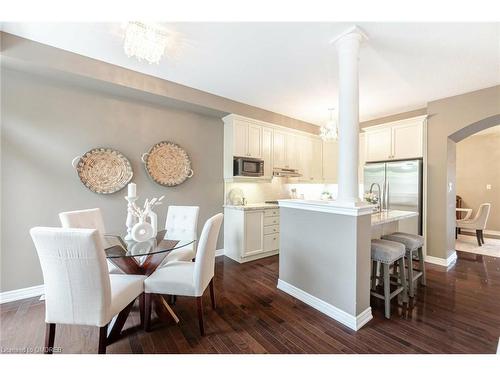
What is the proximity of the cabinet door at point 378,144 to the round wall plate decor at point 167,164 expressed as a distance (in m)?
3.54

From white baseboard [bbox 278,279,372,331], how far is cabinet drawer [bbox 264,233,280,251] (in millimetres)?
1301

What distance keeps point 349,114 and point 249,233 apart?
7.69 ft

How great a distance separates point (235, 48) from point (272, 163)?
2.33 meters

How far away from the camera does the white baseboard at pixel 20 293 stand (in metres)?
2.35

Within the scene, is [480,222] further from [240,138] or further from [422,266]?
[240,138]

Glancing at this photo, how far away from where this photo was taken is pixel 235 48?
2.29 metres

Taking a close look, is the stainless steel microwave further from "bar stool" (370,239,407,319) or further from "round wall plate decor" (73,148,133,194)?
"bar stool" (370,239,407,319)

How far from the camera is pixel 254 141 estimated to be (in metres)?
4.01

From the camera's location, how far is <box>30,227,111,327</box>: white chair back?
132 cm

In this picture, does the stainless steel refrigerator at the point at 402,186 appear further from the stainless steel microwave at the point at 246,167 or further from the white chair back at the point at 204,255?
the white chair back at the point at 204,255

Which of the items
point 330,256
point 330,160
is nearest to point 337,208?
point 330,256
